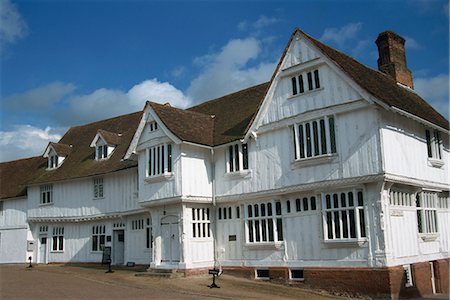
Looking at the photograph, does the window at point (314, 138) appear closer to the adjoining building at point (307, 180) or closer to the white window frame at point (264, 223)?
the adjoining building at point (307, 180)

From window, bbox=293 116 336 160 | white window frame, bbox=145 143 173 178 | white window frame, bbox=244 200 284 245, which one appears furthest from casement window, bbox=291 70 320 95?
white window frame, bbox=145 143 173 178

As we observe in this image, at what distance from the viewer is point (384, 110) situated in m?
19.6

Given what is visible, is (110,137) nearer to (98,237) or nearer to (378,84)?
(98,237)

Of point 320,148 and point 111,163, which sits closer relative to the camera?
point 320,148

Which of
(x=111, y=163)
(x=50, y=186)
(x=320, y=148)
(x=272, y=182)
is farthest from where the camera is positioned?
(x=50, y=186)

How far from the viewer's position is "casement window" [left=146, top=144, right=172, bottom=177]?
24406 mm

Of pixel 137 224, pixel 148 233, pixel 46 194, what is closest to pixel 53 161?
pixel 46 194

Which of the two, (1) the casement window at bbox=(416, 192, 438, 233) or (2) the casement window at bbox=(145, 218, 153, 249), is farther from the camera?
(2) the casement window at bbox=(145, 218, 153, 249)

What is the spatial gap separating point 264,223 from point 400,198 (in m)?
6.36

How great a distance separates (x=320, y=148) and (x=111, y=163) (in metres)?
15.9

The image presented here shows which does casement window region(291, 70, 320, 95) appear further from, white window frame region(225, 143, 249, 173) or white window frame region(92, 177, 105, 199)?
white window frame region(92, 177, 105, 199)

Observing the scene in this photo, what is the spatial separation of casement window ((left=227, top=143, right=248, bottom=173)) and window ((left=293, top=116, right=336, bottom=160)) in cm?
338

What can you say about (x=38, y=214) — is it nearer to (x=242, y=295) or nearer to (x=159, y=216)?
(x=159, y=216)

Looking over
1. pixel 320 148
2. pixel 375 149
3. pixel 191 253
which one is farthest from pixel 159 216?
pixel 375 149
